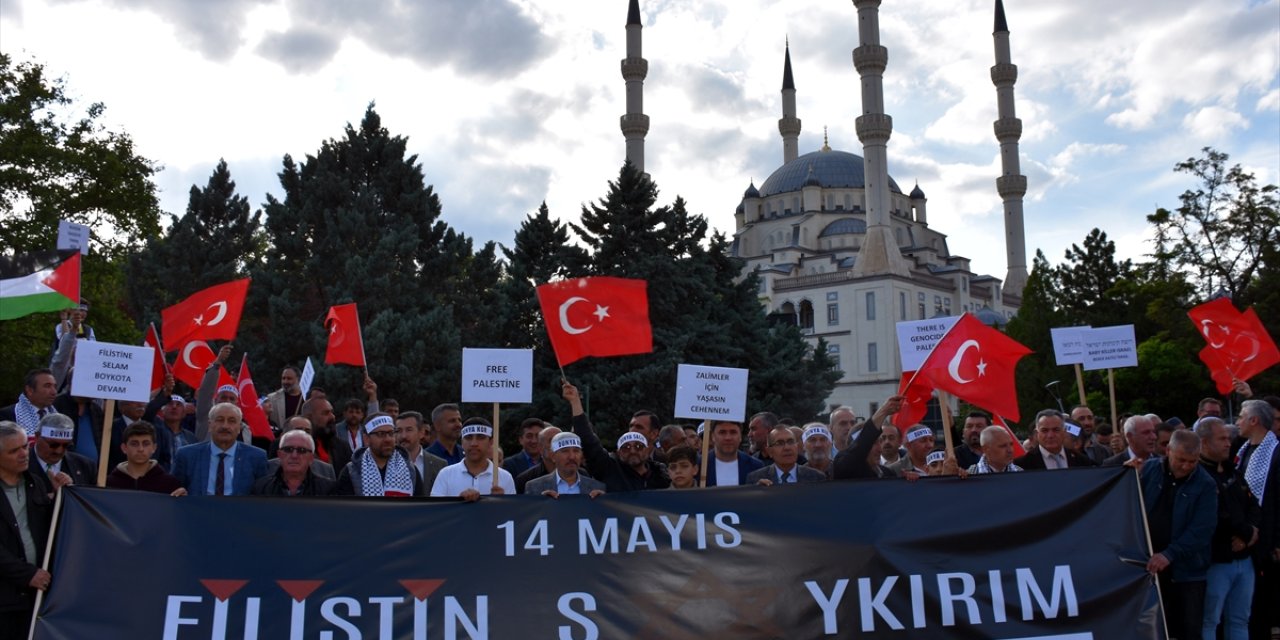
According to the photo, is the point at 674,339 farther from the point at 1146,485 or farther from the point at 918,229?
the point at 918,229

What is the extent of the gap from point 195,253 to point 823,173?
252ft

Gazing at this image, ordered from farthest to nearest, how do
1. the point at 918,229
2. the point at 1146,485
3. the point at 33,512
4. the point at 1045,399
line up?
the point at 918,229 → the point at 1045,399 → the point at 1146,485 → the point at 33,512

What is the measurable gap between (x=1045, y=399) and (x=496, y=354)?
169 ft

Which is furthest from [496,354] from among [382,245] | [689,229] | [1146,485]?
[689,229]

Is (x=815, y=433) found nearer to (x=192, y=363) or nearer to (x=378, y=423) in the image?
(x=378, y=423)

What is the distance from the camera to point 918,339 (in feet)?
26.3

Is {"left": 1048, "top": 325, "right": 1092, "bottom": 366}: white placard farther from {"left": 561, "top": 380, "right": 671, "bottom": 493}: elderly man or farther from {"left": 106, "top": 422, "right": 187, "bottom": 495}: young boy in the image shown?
{"left": 106, "top": 422, "right": 187, "bottom": 495}: young boy

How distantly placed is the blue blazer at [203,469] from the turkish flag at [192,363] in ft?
10.2

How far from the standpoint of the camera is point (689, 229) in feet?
117

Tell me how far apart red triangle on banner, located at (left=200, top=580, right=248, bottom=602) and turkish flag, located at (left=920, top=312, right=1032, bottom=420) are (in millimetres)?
4230

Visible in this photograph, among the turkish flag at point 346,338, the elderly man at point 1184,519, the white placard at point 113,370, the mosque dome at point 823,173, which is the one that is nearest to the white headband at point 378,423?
the white placard at point 113,370

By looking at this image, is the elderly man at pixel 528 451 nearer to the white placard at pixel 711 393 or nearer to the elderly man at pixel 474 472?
the elderly man at pixel 474 472

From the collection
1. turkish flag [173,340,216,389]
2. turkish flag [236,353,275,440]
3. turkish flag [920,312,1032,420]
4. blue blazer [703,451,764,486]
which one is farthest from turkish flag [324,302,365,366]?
turkish flag [920,312,1032,420]

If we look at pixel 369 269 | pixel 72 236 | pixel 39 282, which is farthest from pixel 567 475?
pixel 369 269
